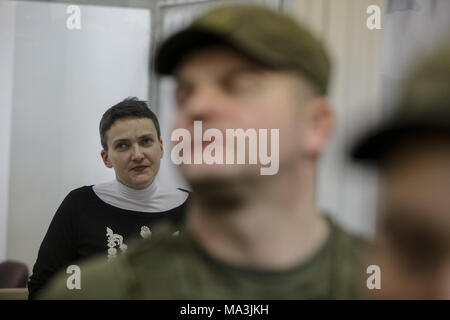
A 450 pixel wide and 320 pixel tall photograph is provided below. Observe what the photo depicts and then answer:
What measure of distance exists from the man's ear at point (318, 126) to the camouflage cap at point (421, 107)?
0.27 feet

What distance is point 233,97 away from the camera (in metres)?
0.94

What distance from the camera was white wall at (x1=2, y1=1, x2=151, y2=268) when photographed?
1.21 meters

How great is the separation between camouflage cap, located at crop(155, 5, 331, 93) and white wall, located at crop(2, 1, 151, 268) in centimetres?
32

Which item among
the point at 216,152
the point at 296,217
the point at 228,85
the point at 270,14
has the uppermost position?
the point at 270,14

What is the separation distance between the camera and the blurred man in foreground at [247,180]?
0.91 meters

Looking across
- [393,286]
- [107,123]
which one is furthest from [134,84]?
[393,286]

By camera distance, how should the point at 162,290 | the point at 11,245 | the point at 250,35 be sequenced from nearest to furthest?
the point at 250,35, the point at 162,290, the point at 11,245

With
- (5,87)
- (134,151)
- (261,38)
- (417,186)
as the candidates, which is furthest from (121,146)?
(417,186)

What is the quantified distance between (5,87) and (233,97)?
22.9 inches

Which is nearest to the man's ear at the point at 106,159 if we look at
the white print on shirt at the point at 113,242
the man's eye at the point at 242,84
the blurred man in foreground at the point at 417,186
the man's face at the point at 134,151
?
the man's face at the point at 134,151

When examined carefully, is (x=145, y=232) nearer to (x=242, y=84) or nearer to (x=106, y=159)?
(x=106, y=159)

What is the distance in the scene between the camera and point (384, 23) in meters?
1.19

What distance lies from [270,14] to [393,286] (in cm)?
52

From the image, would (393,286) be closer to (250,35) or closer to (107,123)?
(250,35)
